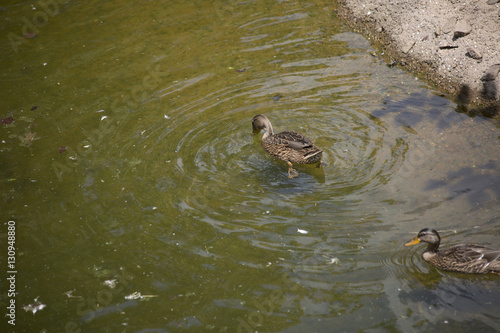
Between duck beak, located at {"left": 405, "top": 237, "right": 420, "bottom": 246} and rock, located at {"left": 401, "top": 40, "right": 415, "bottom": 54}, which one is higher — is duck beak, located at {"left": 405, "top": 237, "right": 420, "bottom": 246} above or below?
below

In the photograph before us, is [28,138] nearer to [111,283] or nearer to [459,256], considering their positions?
[111,283]

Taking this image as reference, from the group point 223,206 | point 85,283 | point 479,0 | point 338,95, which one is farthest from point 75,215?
point 479,0

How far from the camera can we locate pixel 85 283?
614cm

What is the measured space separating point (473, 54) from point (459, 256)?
18.3ft

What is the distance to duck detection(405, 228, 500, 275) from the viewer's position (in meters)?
5.72

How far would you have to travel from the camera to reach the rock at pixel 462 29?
9.81 metres

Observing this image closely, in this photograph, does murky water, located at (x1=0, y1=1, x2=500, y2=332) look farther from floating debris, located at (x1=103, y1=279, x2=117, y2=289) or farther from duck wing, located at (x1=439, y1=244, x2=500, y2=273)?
duck wing, located at (x1=439, y1=244, x2=500, y2=273)

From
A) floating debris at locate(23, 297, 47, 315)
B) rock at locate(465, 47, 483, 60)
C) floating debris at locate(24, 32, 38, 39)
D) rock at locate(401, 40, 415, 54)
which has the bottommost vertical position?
floating debris at locate(23, 297, 47, 315)

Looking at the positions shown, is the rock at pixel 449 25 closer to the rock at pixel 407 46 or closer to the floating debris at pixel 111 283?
the rock at pixel 407 46

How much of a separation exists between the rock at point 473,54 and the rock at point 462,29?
0.42 metres

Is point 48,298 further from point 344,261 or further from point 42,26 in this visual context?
point 42,26

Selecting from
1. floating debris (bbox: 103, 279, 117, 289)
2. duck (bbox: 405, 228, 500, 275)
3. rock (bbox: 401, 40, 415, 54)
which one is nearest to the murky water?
floating debris (bbox: 103, 279, 117, 289)

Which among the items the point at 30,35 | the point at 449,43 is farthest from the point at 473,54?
the point at 30,35

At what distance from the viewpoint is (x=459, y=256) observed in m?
5.84
